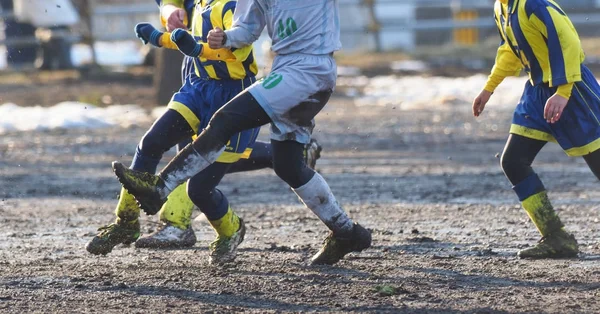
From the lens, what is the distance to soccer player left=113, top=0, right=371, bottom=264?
5.61m

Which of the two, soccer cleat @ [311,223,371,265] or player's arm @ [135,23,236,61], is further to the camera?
soccer cleat @ [311,223,371,265]

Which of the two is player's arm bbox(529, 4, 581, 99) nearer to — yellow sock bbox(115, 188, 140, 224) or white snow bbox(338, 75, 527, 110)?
yellow sock bbox(115, 188, 140, 224)

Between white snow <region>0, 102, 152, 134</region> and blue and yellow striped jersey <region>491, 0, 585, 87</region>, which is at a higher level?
blue and yellow striped jersey <region>491, 0, 585, 87</region>

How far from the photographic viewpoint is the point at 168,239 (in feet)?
23.0

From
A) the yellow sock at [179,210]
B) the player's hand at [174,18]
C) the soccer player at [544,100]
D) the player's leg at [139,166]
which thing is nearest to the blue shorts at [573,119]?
the soccer player at [544,100]

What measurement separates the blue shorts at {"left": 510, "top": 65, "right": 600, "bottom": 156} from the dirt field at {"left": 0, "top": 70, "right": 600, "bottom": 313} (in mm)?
637

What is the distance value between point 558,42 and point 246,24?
63.1 inches

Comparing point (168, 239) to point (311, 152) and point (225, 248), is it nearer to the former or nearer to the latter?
point (225, 248)

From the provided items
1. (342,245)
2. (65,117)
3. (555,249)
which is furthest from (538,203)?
(65,117)

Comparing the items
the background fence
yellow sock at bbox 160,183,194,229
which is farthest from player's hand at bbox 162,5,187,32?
the background fence

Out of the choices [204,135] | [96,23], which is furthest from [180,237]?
[96,23]

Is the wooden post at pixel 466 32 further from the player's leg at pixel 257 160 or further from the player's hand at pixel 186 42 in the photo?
the player's hand at pixel 186 42

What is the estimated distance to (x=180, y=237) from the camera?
7043mm

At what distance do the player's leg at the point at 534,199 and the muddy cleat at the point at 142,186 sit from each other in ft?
6.61
